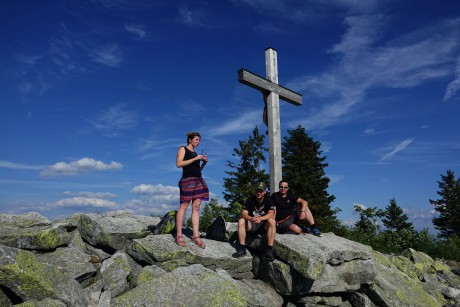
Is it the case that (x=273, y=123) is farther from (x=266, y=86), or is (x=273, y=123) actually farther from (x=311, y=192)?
(x=311, y=192)

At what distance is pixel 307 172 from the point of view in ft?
117

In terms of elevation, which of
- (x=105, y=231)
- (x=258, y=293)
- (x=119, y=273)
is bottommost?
(x=258, y=293)

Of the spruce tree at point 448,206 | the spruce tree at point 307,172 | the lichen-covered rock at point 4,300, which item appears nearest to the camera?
the lichen-covered rock at point 4,300

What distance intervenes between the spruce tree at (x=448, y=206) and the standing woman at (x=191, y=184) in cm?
5205

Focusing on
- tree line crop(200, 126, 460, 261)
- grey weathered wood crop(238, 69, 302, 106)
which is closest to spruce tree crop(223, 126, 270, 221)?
tree line crop(200, 126, 460, 261)

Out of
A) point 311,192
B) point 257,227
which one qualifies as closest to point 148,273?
point 257,227

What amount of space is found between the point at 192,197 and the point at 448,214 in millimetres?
55305

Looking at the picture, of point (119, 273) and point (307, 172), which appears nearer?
point (119, 273)

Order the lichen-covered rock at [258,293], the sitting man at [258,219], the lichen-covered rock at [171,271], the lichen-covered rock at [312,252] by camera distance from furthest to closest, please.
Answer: the sitting man at [258,219], the lichen-covered rock at [312,252], the lichen-covered rock at [258,293], the lichen-covered rock at [171,271]

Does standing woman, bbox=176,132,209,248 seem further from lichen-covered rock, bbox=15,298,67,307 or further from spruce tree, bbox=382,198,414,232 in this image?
spruce tree, bbox=382,198,414,232

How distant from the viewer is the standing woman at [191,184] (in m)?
8.75

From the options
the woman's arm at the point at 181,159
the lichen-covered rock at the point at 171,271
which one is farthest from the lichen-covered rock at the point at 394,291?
the woman's arm at the point at 181,159

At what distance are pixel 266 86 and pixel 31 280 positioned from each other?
793 cm

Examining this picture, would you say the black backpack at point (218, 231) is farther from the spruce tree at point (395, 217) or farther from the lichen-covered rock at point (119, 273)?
the spruce tree at point (395, 217)
